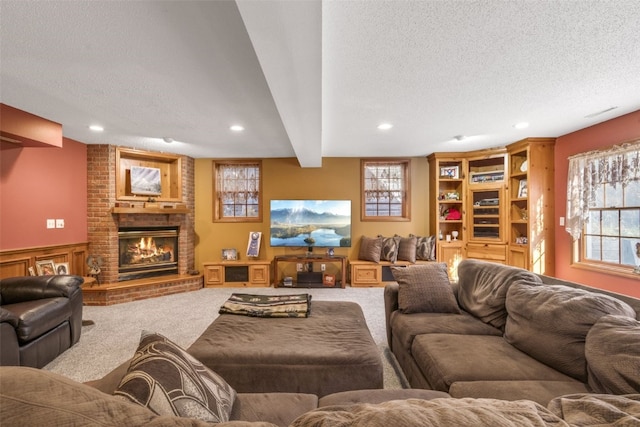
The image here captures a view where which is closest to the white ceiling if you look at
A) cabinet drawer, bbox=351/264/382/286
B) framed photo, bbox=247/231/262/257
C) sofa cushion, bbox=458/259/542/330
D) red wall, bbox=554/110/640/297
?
red wall, bbox=554/110/640/297

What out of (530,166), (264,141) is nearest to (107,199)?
(264,141)

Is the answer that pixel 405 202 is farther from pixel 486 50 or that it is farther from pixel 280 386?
pixel 280 386

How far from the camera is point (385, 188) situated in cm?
532

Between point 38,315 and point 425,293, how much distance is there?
3354mm

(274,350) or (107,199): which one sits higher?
(107,199)

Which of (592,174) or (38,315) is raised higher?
(592,174)

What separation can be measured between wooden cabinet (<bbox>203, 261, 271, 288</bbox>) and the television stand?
0.21 metres

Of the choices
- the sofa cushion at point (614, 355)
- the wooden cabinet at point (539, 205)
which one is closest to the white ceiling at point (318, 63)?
the wooden cabinet at point (539, 205)

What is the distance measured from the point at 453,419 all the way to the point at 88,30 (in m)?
2.56

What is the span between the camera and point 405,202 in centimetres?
528

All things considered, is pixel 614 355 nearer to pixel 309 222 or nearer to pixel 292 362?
pixel 292 362

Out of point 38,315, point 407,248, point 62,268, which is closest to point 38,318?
point 38,315

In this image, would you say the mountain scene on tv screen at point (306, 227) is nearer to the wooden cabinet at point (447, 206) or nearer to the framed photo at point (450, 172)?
the wooden cabinet at point (447, 206)

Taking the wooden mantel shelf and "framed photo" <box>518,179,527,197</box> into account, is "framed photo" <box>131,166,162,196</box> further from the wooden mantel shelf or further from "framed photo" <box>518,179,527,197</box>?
"framed photo" <box>518,179,527,197</box>
